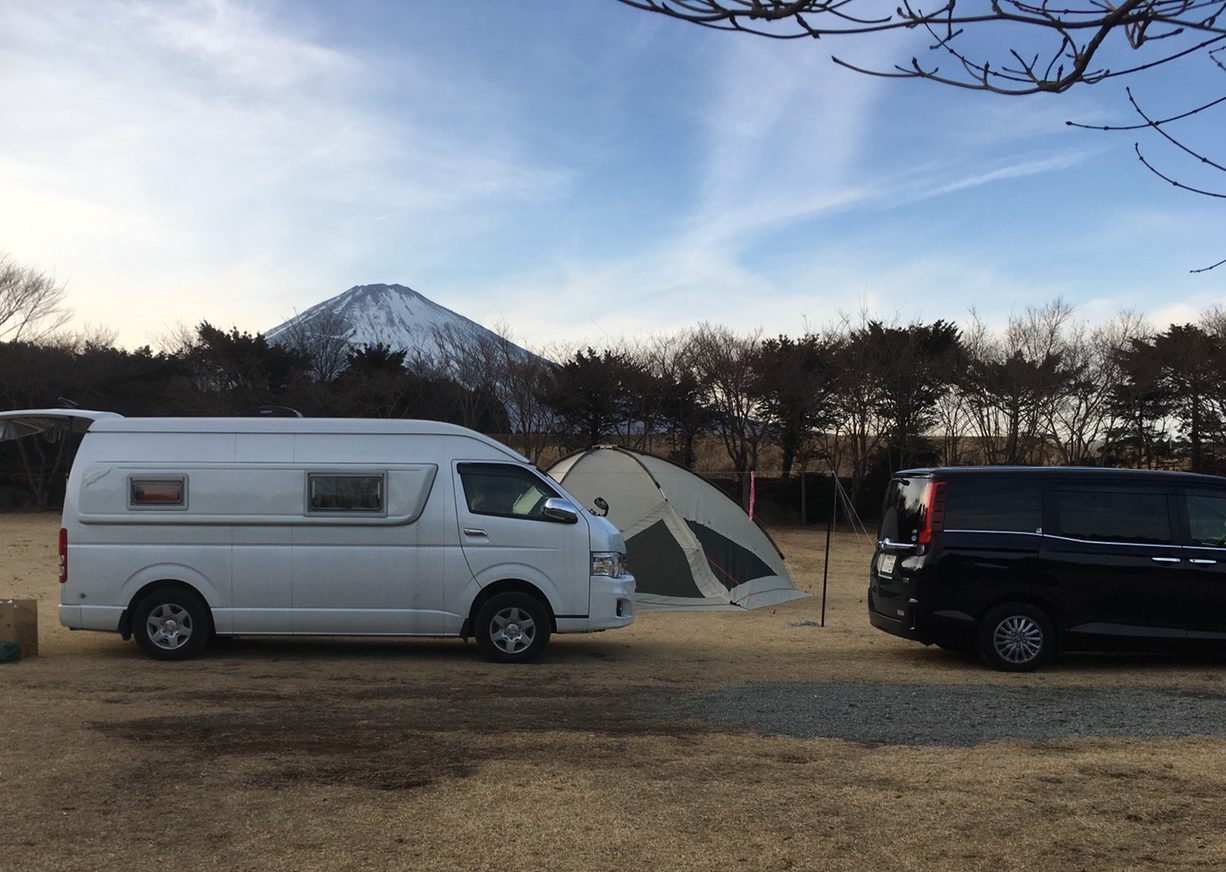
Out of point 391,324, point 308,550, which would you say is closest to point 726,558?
point 308,550

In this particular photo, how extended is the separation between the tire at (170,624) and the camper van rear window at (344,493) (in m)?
1.38

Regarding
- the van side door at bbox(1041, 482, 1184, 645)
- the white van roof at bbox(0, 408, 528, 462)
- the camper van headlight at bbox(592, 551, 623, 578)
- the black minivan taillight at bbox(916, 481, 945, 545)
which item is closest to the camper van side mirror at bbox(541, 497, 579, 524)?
the camper van headlight at bbox(592, 551, 623, 578)

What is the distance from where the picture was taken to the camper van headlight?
1019 centimetres

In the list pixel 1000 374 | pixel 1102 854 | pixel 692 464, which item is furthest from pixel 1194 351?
pixel 1102 854

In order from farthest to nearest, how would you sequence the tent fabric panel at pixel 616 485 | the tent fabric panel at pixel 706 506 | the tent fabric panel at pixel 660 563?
the tent fabric panel at pixel 706 506 < the tent fabric panel at pixel 616 485 < the tent fabric panel at pixel 660 563

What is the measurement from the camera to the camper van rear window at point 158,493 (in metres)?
10.1

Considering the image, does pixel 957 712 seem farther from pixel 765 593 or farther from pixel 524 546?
pixel 765 593

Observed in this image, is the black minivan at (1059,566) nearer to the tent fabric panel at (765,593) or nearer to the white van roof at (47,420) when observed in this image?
the tent fabric panel at (765,593)

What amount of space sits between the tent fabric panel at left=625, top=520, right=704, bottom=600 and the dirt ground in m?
5.37

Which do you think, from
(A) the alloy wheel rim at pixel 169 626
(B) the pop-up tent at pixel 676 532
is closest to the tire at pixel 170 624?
(A) the alloy wheel rim at pixel 169 626

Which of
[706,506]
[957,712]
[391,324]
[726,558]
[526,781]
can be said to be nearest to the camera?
[526,781]

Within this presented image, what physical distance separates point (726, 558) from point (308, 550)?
716 cm

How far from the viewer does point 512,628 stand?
33.0ft

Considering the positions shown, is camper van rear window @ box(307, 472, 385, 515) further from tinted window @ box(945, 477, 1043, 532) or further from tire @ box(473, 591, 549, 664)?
tinted window @ box(945, 477, 1043, 532)
